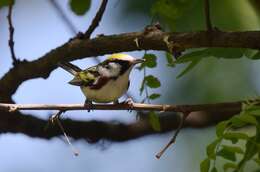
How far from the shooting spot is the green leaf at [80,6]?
1194 mm

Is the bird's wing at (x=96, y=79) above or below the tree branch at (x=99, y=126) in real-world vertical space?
above

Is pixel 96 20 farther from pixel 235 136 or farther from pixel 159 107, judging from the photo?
pixel 235 136

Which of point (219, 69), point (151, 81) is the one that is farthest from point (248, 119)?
point (219, 69)

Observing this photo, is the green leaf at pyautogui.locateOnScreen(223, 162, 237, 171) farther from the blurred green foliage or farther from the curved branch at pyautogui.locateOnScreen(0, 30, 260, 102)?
the curved branch at pyautogui.locateOnScreen(0, 30, 260, 102)

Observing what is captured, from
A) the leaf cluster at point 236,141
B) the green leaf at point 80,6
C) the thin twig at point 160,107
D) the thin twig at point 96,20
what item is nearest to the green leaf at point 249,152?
the leaf cluster at point 236,141

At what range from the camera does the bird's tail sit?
59.0 inches

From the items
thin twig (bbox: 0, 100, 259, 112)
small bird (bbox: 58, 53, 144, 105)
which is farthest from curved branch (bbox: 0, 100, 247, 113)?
small bird (bbox: 58, 53, 144, 105)

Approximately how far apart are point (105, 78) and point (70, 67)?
102mm

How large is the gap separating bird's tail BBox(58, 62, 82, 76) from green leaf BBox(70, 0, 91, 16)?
0.31 metres

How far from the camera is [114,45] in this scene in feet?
4.33

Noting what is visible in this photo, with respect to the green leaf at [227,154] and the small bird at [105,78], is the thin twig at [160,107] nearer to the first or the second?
the green leaf at [227,154]

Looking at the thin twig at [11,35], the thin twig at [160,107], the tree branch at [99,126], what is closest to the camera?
the thin twig at [160,107]

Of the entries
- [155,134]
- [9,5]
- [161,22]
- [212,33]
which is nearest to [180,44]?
[212,33]

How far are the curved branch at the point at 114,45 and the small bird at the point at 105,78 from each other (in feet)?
0.17
